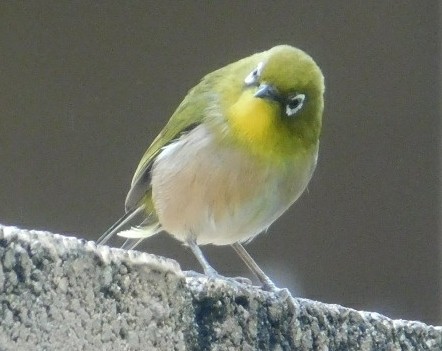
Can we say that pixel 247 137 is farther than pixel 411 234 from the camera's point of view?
No

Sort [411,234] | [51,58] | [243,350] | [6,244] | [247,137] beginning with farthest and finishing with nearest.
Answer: [411,234]
[51,58]
[247,137]
[243,350]
[6,244]

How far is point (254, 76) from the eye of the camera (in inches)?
105

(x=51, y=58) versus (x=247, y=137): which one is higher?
(x=51, y=58)

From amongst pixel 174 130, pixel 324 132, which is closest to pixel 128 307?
pixel 174 130

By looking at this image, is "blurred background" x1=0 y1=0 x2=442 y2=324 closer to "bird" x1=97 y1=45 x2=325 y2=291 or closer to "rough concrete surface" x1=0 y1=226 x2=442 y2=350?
"bird" x1=97 y1=45 x2=325 y2=291

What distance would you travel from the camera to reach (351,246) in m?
5.26

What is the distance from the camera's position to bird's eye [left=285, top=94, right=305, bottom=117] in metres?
2.63

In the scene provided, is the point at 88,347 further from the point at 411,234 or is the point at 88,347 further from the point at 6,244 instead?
the point at 411,234

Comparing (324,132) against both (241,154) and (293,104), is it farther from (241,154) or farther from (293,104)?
(241,154)

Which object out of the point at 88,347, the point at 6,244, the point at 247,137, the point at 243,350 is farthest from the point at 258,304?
the point at 247,137

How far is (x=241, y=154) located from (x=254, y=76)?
0.25m

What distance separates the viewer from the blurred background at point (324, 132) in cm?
480

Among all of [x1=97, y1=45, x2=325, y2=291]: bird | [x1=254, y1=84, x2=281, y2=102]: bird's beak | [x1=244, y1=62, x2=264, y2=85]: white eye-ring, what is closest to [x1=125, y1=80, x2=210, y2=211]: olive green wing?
[x1=97, y1=45, x2=325, y2=291]: bird

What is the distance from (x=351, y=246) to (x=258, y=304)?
3934 millimetres
